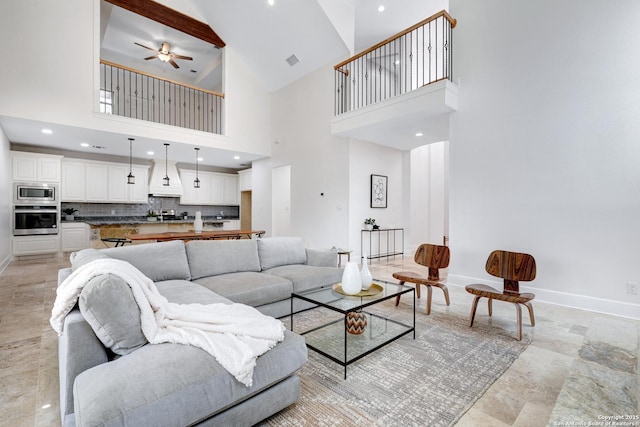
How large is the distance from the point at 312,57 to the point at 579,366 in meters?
6.61

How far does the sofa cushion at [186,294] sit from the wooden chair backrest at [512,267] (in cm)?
279

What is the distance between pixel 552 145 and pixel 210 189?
8.76 m

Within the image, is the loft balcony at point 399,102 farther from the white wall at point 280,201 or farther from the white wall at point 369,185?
the white wall at point 280,201

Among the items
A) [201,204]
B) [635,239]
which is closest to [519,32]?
[635,239]

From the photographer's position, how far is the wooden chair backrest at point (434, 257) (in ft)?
11.7

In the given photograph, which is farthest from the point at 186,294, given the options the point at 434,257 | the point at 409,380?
the point at 434,257

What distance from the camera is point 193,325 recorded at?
1674 mm

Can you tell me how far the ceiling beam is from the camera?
6.03 m

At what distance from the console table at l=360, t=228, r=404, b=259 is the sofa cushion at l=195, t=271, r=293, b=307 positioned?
11.6ft

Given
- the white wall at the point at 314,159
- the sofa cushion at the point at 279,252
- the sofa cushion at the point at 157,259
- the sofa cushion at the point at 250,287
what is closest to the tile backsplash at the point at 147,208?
the white wall at the point at 314,159

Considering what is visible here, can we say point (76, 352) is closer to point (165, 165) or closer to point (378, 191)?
point (378, 191)

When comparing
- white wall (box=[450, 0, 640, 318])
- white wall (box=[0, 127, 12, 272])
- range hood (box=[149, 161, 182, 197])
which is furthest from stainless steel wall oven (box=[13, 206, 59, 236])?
white wall (box=[450, 0, 640, 318])

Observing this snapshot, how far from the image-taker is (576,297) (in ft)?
11.4

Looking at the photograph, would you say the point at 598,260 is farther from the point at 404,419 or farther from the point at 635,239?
the point at 404,419
